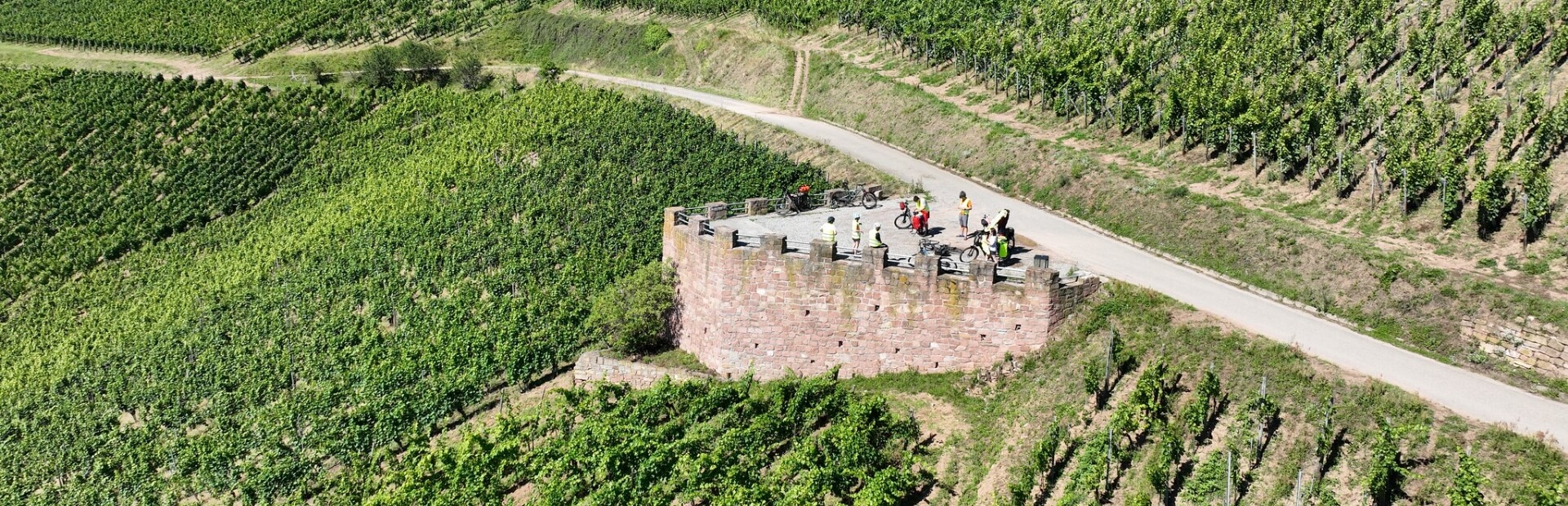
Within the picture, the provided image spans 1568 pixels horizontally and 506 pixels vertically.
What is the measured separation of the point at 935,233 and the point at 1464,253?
1522 centimetres

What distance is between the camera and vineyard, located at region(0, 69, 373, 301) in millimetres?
74719

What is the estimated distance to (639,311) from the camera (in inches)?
1469

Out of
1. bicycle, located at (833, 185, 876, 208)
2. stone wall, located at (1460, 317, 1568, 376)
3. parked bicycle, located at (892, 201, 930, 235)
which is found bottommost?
bicycle, located at (833, 185, 876, 208)

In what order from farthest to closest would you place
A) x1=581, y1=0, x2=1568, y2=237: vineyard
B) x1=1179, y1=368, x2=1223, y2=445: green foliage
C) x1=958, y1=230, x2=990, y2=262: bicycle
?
x1=581, y1=0, x2=1568, y2=237: vineyard → x1=958, y1=230, x2=990, y2=262: bicycle → x1=1179, y1=368, x2=1223, y2=445: green foliage

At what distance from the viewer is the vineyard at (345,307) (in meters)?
42.2

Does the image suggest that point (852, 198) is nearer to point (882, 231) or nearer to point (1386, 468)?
point (882, 231)

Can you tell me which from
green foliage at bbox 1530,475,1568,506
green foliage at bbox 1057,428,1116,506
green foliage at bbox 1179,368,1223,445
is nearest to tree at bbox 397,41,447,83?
green foliage at bbox 1057,428,1116,506

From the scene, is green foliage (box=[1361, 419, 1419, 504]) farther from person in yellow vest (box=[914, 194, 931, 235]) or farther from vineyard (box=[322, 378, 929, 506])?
person in yellow vest (box=[914, 194, 931, 235])

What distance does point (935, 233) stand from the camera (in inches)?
1502

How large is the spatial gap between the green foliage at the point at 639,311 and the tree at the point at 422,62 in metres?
57.4

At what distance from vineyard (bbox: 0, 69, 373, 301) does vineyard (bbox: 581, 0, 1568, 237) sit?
4931 cm

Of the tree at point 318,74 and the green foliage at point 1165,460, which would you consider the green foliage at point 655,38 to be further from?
the green foliage at point 1165,460

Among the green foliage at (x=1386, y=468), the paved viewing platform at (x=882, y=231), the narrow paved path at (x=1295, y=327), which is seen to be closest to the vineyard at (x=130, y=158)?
the paved viewing platform at (x=882, y=231)

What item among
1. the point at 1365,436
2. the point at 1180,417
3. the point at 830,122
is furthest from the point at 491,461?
the point at 830,122
